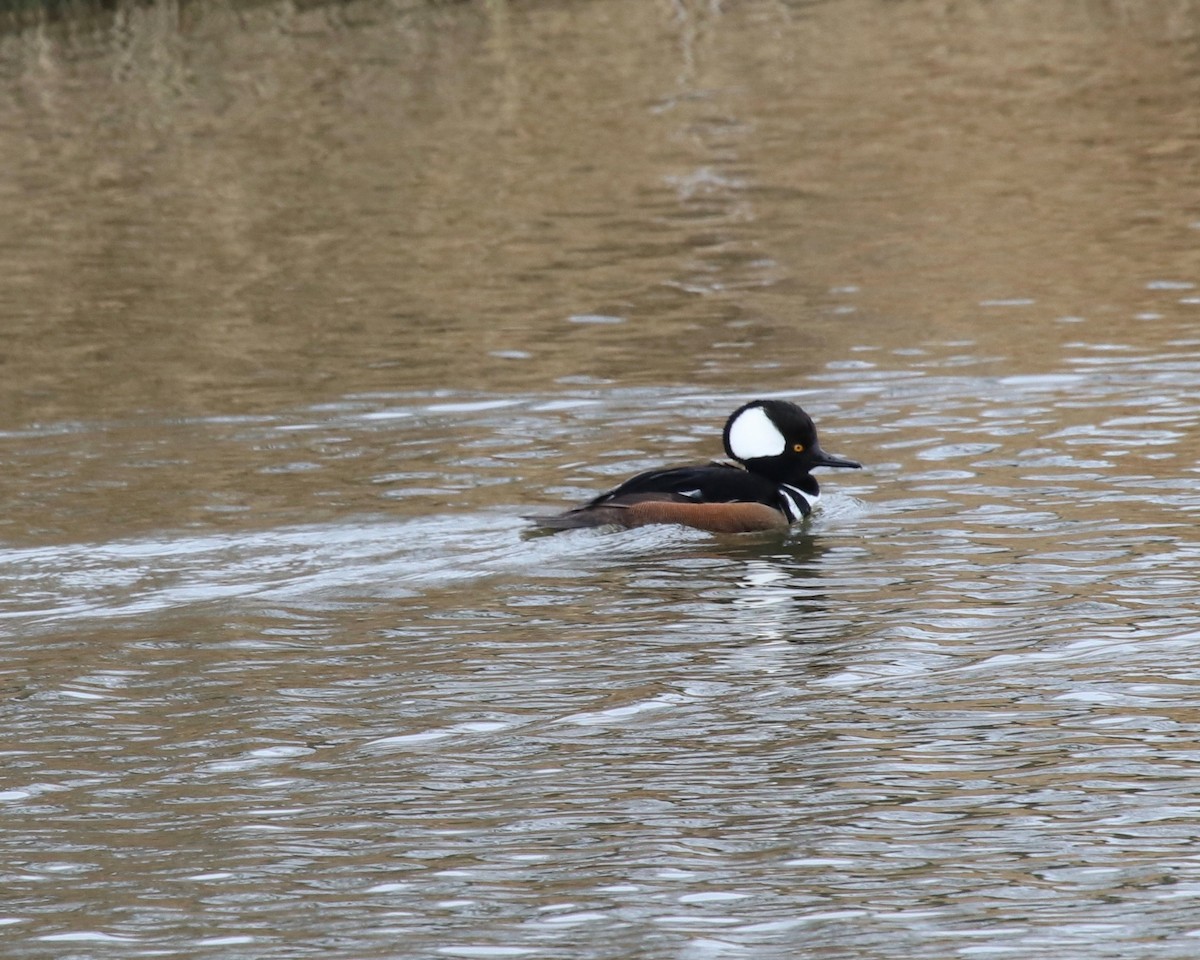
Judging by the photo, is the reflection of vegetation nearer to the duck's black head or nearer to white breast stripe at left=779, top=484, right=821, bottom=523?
the duck's black head

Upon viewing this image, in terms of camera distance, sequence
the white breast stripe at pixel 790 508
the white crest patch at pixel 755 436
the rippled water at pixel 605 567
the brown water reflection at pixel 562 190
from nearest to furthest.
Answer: the rippled water at pixel 605 567 → the white breast stripe at pixel 790 508 → the white crest patch at pixel 755 436 → the brown water reflection at pixel 562 190

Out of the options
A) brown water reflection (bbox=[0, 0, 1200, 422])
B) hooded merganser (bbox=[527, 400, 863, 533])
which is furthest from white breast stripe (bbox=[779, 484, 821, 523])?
brown water reflection (bbox=[0, 0, 1200, 422])

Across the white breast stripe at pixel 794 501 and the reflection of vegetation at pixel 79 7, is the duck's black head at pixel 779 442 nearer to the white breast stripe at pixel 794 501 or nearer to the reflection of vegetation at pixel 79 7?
the white breast stripe at pixel 794 501

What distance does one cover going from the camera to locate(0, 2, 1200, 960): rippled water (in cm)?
632

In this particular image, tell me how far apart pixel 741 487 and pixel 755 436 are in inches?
17.6

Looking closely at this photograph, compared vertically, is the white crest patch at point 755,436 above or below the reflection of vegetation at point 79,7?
below

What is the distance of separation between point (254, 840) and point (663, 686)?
6.69 feet

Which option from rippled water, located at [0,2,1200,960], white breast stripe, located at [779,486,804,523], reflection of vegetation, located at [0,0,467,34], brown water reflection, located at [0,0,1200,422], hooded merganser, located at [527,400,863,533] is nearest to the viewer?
rippled water, located at [0,2,1200,960]

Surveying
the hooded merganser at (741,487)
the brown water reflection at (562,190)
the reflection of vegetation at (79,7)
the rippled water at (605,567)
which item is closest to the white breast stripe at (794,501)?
the hooded merganser at (741,487)

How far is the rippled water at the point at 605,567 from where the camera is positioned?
6.32 meters

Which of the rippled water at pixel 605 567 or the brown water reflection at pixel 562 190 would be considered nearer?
the rippled water at pixel 605 567

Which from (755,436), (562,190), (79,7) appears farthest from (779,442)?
(79,7)

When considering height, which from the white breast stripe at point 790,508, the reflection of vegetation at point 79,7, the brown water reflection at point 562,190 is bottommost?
the white breast stripe at point 790,508

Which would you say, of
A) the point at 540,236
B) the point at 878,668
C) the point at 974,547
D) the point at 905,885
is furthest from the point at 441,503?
the point at 540,236
